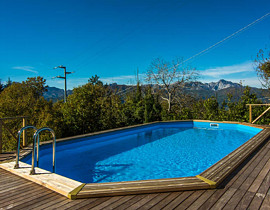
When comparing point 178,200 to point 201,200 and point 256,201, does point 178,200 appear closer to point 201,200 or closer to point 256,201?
point 201,200

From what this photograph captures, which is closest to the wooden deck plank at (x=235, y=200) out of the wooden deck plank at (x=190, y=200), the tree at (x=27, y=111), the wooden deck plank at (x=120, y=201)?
the wooden deck plank at (x=190, y=200)

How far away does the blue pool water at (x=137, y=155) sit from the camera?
4512 mm

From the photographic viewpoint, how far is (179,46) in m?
17.9

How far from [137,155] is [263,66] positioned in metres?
10.4

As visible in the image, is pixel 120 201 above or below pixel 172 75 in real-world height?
below

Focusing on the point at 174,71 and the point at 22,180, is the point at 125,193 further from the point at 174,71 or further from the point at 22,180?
the point at 174,71

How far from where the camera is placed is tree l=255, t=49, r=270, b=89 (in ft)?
36.5

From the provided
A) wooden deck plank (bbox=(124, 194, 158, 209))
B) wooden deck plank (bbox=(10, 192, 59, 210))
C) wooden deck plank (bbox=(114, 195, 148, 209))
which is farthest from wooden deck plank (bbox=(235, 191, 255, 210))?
wooden deck plank (bbox=(10, 192, 59, 210))

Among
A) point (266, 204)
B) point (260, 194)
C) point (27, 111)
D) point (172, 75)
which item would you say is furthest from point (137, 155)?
point (172, 75)

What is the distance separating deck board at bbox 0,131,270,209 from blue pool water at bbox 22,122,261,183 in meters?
1.80

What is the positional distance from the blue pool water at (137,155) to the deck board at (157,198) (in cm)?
180

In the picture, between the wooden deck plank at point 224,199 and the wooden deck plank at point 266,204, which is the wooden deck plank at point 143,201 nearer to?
the wooden deck plank at point 224,199

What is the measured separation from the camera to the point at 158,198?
2205mm

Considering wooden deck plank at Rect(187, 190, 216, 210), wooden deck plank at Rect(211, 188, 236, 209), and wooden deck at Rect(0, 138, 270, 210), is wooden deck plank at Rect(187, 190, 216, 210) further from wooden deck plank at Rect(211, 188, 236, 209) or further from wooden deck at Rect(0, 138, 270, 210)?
wooden deck plank at Rect(211, 188, 236, 209)
